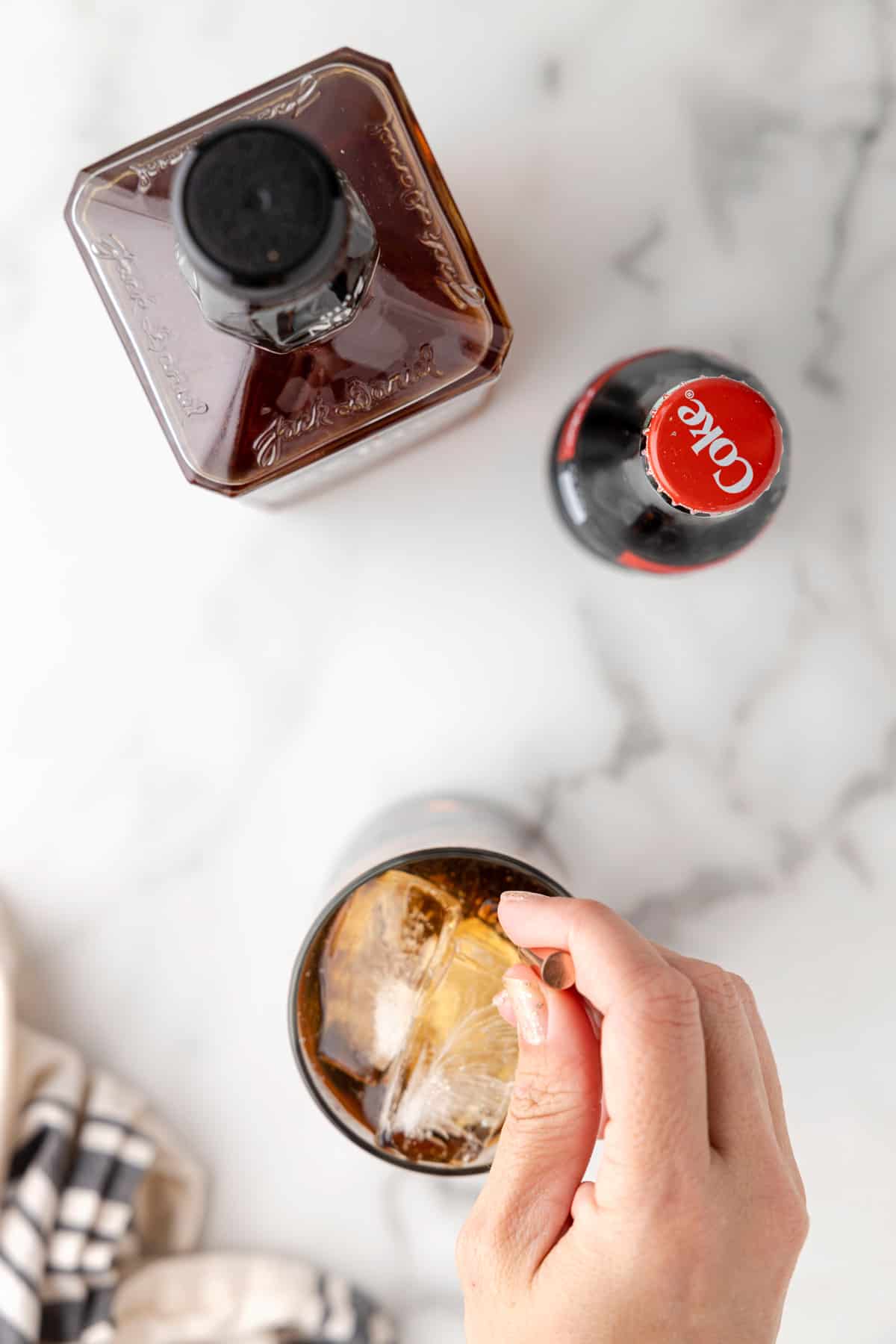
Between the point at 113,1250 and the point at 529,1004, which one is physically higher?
the point at 529,1004

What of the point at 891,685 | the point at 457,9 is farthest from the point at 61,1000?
the point at 457,9

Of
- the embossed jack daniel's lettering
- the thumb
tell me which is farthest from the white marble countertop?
the thumb

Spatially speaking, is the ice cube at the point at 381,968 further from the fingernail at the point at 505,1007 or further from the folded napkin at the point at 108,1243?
the folded napkin at the point at 108,1243

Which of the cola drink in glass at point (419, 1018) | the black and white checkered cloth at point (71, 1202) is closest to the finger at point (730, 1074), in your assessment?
the cola drink in glass at point (419, 1018)

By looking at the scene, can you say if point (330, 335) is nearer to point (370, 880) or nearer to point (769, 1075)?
point (370, 880)

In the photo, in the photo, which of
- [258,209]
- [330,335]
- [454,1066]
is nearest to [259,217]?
[258,209]

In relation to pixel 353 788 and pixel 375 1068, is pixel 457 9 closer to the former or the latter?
pixel 353 788

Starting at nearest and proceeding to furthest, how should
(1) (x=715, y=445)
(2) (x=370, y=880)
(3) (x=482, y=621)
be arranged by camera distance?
(1) (x=715, y=445)
(2) (x=370, y=880)
(3) (x=482, y=621)

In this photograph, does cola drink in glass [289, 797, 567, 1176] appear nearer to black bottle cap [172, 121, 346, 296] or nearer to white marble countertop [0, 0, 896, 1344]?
white marble countertop [0, 0, 896, 1344]
